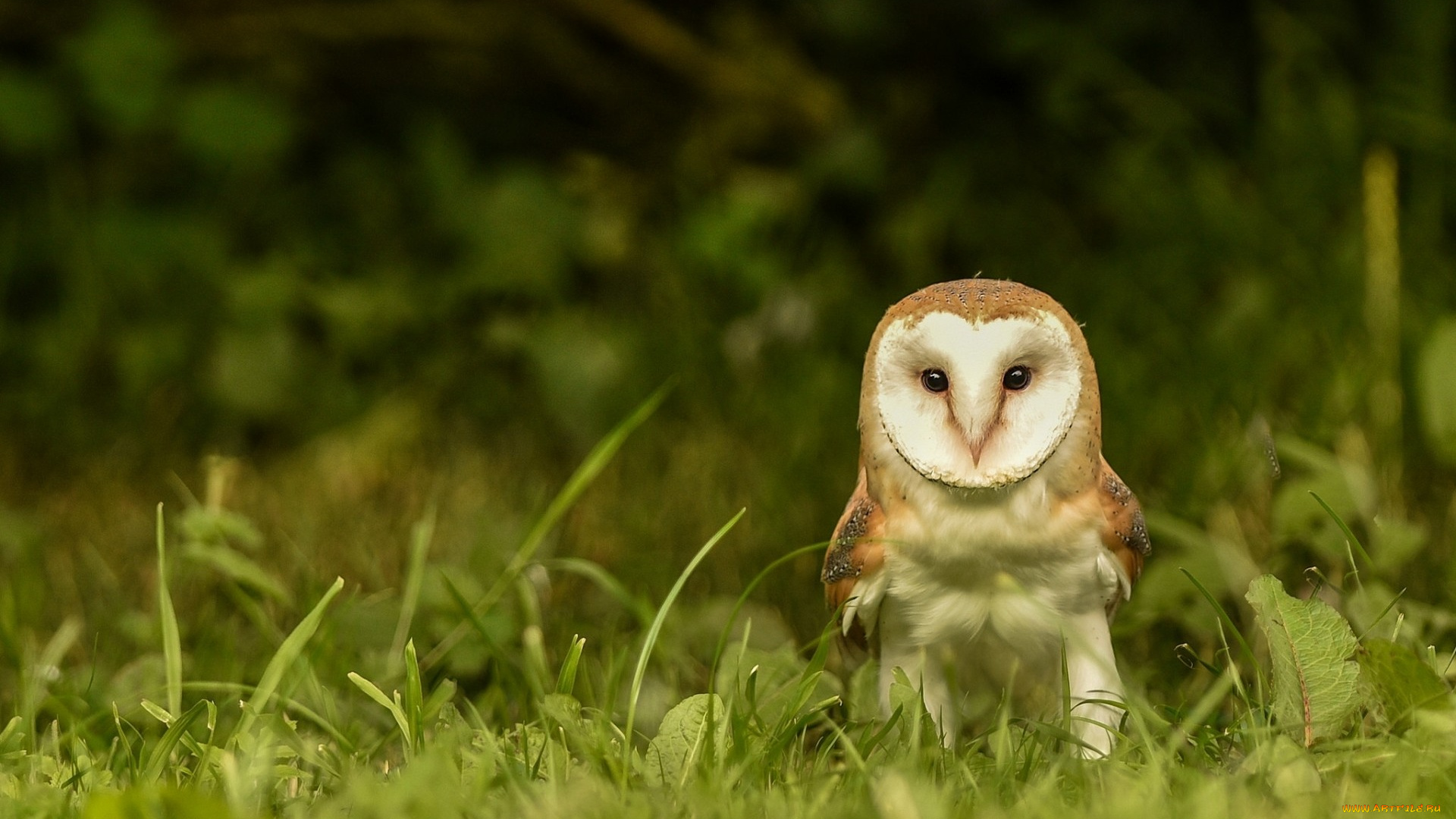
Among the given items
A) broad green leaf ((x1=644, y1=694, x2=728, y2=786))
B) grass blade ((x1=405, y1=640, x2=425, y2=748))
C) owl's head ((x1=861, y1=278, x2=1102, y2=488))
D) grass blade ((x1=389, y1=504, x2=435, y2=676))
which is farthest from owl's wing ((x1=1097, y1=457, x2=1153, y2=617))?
grass blade ((x1=389, y1=504, x2=435, y2=676))

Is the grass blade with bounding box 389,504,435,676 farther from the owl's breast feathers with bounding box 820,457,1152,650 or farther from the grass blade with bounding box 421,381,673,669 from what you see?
the owl's breast feathers with bounding box 820,457,1152,650

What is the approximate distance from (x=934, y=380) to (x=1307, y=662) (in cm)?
48

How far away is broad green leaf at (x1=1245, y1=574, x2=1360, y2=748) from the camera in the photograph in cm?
146

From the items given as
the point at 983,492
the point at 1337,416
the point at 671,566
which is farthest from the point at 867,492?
the point at 1337,416

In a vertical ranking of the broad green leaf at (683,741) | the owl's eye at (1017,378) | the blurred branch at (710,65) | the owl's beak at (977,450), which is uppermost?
the blurred branch at (710,65)

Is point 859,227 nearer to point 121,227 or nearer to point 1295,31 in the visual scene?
point 1295,31

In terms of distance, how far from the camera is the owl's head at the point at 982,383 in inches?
54.6

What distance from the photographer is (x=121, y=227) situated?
332 centimetres

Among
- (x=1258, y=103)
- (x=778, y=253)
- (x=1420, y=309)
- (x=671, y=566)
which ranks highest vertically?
(x=1258, y=103)

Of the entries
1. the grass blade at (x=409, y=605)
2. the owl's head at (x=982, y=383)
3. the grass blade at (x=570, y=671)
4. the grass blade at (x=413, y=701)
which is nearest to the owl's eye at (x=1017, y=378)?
the owl's head at (x=982, y=383)

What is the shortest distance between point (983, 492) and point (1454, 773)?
50cm

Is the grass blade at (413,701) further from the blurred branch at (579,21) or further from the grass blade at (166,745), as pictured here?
the blurred branch at (579,21)

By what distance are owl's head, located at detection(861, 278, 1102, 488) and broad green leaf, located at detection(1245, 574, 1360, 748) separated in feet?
0.88

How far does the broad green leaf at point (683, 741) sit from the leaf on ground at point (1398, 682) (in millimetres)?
671
